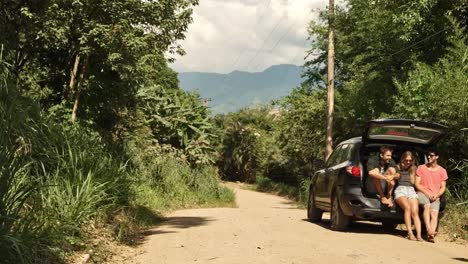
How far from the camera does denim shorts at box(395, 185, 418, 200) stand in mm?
10062

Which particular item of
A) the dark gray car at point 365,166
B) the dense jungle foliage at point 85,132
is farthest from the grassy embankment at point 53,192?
the dark gray car at point 365,166

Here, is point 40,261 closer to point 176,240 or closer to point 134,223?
point 176,240

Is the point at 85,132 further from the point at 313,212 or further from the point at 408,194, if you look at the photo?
the point at 408,194

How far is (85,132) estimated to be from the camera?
12391 millimetres

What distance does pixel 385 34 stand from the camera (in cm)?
2173

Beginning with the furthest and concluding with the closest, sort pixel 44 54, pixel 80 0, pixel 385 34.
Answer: pixel 385 34 < pixel 44 54 < pixel 80 0

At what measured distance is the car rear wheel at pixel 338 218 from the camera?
34.6 ft

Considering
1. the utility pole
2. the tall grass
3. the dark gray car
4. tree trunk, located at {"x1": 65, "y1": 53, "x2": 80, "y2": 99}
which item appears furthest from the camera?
the utility pole

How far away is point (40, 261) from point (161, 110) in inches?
840

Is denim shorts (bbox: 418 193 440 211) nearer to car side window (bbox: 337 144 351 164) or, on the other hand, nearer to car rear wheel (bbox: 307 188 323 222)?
car side window (bbox: 337 144 351 164)

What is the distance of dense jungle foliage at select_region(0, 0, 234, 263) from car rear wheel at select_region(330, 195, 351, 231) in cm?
383

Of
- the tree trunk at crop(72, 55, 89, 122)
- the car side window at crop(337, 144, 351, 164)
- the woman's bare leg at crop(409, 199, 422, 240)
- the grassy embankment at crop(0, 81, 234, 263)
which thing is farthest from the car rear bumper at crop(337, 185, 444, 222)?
the tree trunk at crop(72, 55, 89, 122)

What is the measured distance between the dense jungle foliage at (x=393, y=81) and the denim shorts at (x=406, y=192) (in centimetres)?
165

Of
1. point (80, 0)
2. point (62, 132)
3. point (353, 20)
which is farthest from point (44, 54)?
point (353, 20)
